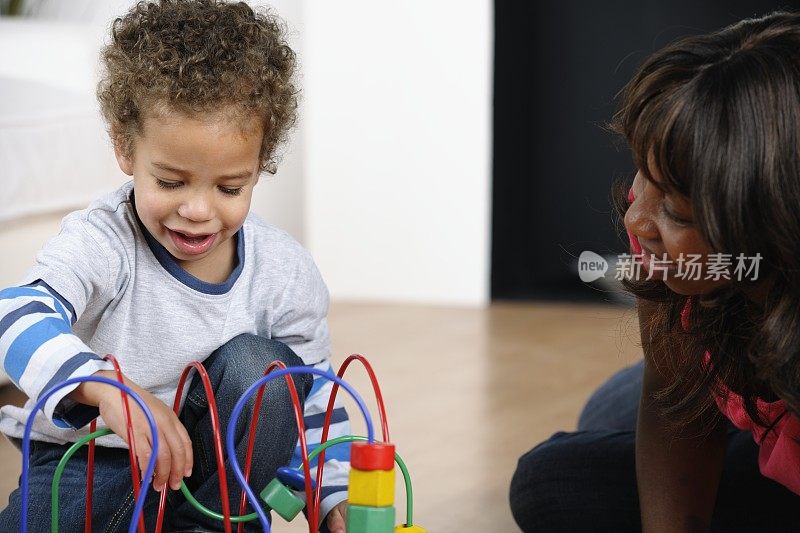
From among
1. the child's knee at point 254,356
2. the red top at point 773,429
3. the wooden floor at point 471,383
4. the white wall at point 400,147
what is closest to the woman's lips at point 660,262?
the red top at point 773,429

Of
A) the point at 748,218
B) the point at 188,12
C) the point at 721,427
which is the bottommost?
the point at 721,427

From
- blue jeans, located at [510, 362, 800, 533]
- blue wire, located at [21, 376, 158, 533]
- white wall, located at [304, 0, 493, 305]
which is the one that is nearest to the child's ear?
blue wire, located at [21, 376, 158, 533]

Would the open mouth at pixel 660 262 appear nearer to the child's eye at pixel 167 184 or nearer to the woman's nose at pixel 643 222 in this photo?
the woman's nose at pixel 643 222

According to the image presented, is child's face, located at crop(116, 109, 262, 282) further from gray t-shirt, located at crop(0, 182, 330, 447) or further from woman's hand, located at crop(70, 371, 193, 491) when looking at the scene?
woman's hand, located at crop(70, 371, 193, 491)

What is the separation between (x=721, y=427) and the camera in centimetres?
104

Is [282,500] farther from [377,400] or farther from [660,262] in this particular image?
[660,262]

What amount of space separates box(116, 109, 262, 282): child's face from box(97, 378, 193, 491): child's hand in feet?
0.68

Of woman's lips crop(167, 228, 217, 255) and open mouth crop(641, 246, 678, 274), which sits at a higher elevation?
open mouth crop(641, 246, 678, 274)

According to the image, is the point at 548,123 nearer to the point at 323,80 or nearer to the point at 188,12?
the point at 323,80

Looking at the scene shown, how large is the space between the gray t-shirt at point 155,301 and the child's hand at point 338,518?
0.53ft

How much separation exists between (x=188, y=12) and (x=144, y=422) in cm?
39

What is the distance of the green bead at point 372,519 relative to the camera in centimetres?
65

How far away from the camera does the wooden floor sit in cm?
136

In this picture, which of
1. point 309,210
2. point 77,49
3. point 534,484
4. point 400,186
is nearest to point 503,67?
point 400,186
